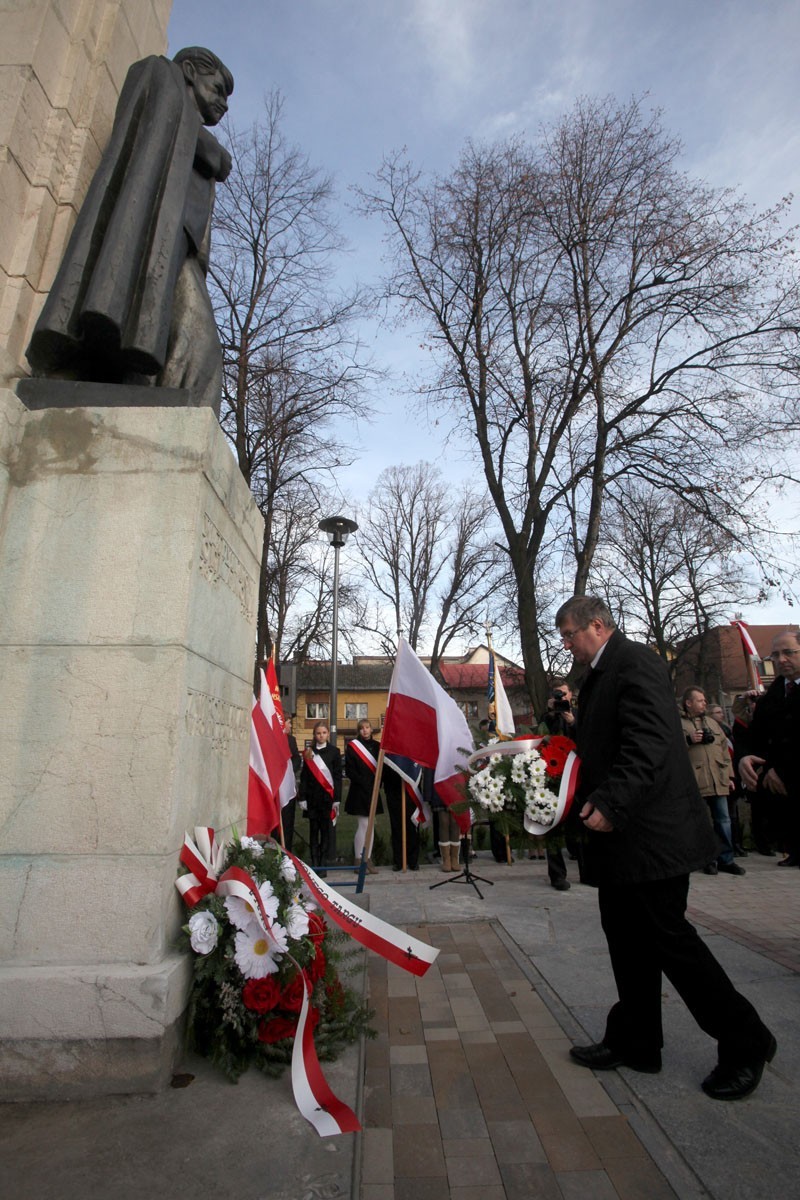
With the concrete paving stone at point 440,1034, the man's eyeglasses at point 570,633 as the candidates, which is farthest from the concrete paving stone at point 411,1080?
the man's eyeglasses at point 570,633

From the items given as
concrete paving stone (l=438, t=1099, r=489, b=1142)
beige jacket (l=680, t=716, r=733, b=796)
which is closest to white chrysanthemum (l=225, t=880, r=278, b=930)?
concrete paving stone (l=438, t=1099, r=489, b=1142)

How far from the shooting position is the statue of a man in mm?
3146

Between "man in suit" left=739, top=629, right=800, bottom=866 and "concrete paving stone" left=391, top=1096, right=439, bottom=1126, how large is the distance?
2.49m

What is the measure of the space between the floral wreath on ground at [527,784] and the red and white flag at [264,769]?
160 cm

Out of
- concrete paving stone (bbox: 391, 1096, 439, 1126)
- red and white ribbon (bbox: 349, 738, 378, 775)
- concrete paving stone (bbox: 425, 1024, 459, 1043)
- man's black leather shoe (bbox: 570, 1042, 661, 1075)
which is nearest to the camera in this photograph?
concrete paving stone (bbox: 391, 1096, 439, 1126)

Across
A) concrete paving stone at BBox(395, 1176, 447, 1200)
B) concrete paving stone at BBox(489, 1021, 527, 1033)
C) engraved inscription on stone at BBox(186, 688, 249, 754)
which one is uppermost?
engraved inscription on stone at BBox(186, 688, 249, 754)

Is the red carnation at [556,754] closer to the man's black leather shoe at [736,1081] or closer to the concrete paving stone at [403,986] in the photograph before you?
the man's black leather shoe at [736,1081]

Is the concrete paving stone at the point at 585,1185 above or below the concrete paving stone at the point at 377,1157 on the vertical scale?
below

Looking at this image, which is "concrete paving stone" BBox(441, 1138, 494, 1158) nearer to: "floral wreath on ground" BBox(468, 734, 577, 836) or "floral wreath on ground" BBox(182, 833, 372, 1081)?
"floral wreath on ground" BBox(182, 833, 372, 1081)

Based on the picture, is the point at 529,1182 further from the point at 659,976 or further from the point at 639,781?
the point at 639,781

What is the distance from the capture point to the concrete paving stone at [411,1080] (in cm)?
270

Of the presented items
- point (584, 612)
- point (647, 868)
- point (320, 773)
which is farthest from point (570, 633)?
point (320, 773)

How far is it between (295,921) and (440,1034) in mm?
1115

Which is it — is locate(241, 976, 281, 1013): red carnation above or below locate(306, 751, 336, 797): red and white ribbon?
below
